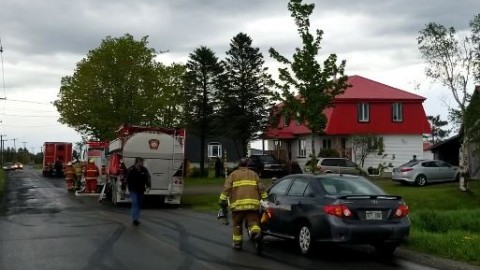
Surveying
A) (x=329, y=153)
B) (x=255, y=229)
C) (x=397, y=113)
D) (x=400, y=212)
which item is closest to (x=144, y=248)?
(x=255, y=229)

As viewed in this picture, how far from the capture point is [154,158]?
23594 mm

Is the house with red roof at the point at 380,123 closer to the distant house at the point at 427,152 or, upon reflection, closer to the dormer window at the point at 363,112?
the dormer window at the point at 363,112

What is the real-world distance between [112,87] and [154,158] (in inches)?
875

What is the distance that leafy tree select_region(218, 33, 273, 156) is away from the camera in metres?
51.2

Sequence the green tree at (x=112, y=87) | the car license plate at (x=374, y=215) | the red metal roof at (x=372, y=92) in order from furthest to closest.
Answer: the red metal roof at (x=372, y=92), the green tree at (x=112, y=87), the car license plate at (x=374, y=215)

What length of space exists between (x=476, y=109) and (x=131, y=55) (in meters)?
27.0

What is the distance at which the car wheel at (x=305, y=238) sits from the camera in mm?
11132

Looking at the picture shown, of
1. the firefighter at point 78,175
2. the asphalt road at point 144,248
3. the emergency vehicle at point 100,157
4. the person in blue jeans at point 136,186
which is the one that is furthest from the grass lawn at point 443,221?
the firefighter at point 78,175

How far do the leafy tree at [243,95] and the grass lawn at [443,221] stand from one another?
22.2 meters

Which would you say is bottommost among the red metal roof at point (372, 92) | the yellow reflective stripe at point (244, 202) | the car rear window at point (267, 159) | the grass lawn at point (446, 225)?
the grass lawn at point (446, 225)

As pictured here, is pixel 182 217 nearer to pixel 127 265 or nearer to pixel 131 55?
pixel 127 265

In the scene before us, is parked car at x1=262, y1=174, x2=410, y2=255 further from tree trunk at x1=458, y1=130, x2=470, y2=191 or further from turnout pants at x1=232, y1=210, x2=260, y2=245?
tree trunk at x1=458, y1=130, x2=470, y2=191

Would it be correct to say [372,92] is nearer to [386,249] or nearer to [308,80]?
[308,80]

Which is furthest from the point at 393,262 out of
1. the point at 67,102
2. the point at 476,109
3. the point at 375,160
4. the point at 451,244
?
the point at 67,102
